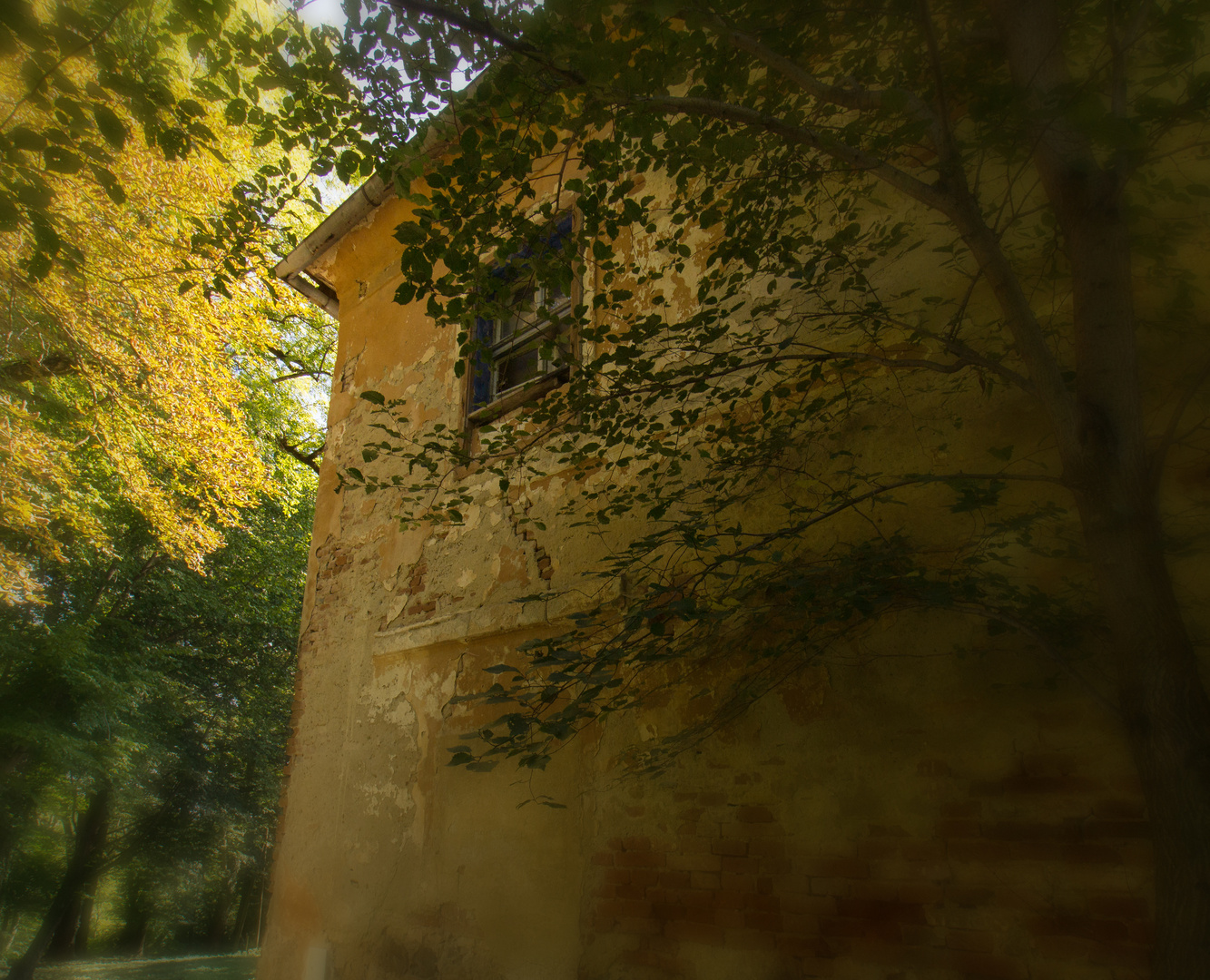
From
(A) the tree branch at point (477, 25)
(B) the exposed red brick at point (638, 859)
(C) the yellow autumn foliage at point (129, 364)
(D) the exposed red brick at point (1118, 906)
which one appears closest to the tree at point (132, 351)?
(C) the yellow autumn foliage at point (129, 364)

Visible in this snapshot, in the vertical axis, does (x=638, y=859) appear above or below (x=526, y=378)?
below

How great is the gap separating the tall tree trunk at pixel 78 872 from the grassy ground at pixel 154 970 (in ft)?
3.17

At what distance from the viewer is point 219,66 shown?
2.87 meters

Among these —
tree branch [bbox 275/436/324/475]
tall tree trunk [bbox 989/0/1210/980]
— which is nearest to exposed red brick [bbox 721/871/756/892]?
tall tree trunk [bbox 989/0/1210/980]

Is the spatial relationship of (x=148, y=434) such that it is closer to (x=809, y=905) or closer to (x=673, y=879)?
(x=673, y=879)

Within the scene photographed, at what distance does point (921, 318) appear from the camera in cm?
314

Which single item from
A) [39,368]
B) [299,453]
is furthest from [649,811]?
[299,453]

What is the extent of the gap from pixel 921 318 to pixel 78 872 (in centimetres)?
1683

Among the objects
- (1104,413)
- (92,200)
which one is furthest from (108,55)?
(92,200)

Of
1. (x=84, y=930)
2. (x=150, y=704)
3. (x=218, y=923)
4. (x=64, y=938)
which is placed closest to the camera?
(x=150, y=704)

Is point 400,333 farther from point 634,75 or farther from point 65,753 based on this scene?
point 65,753

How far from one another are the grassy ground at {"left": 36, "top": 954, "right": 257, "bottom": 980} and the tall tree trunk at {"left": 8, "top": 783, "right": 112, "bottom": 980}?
3.17 ft

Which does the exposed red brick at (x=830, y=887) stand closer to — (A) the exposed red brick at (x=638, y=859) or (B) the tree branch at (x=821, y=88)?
(A) the exposed red brick at (x=638, y=859)

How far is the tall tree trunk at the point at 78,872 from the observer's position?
12.3 metres
